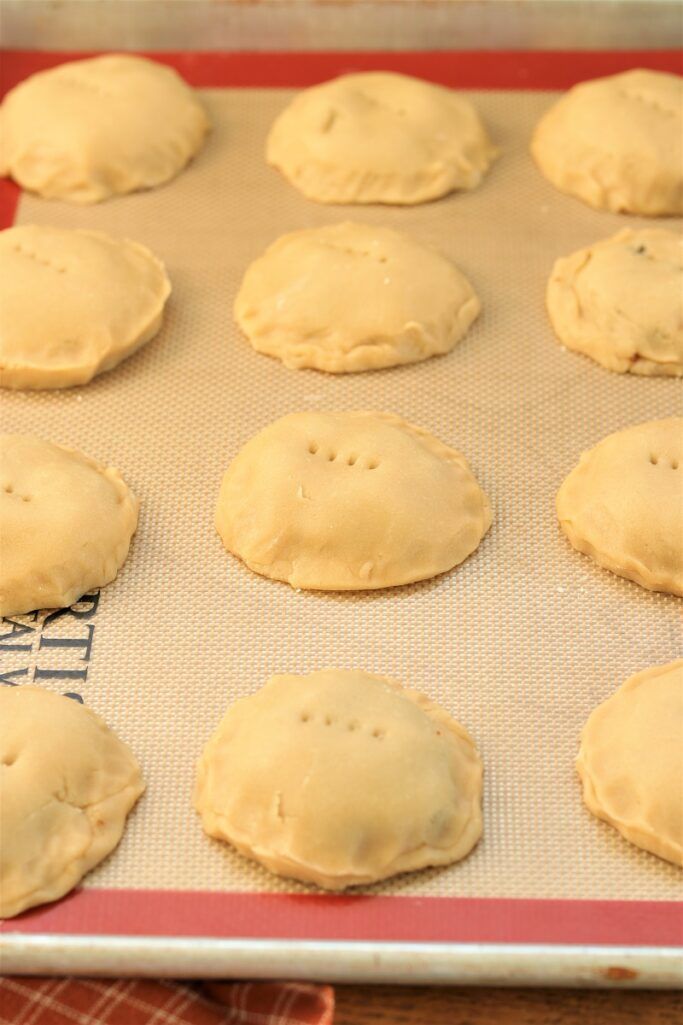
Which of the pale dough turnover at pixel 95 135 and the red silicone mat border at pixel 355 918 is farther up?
the pale dough turnover at pixel 95 135

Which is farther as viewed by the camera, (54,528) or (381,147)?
(381,147)

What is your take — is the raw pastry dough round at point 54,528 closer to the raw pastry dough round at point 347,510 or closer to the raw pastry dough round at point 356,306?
the raw pastry dough round at point 347,510


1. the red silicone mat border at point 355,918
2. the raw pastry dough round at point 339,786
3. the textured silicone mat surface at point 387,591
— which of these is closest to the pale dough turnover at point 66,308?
the textured silicone mat surface at point 387,591

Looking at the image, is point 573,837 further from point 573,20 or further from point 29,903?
point 573,20

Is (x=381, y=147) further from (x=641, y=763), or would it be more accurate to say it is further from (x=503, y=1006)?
(x=503, y=1006)

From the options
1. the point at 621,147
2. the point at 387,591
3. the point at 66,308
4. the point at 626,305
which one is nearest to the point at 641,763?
the point at 387,591

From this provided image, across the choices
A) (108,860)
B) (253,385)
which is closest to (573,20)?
(253,385)

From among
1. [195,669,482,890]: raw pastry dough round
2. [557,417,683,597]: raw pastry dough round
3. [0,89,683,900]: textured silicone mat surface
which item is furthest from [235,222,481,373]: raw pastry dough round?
[195,669,482,890]: raw pastry dough round
